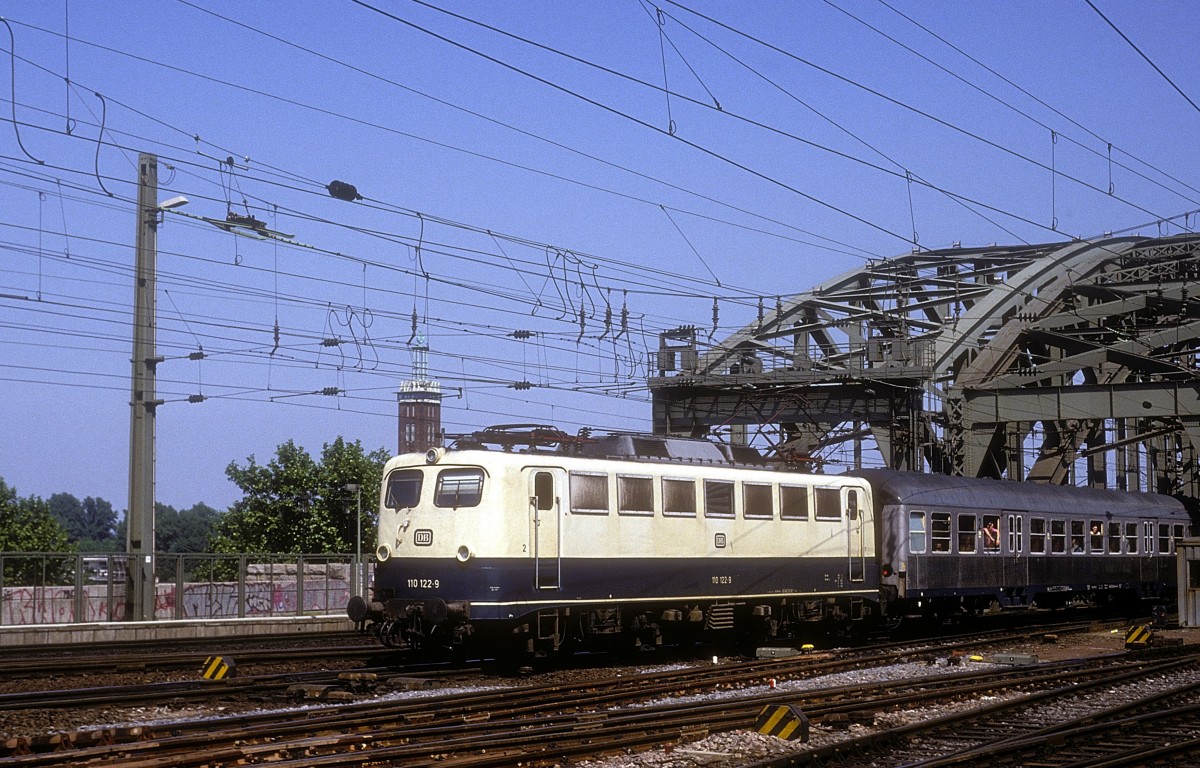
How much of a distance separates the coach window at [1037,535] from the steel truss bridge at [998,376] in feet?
25.6

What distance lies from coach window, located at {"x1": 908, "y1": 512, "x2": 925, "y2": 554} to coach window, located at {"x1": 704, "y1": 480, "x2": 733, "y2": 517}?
6.23 m

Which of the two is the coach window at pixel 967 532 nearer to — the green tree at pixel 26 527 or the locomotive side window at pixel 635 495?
the locomotive side window at pixel 635 495

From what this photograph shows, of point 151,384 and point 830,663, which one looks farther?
point 151,384

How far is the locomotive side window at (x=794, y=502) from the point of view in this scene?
27.3 m

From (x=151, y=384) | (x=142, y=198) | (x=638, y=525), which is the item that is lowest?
(x=638, y=525)

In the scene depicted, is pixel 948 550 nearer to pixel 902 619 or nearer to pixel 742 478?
pixel 902 619

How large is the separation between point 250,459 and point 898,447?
51.1 meters

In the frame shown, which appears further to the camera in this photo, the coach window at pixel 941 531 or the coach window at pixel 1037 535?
the coach window at pixel 1037 535

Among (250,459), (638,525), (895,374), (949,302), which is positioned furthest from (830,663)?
(250,459)

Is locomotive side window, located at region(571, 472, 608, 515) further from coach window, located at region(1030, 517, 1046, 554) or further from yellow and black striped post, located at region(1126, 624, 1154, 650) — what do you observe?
coach window, located at region(1030, 517, 1046, 554)

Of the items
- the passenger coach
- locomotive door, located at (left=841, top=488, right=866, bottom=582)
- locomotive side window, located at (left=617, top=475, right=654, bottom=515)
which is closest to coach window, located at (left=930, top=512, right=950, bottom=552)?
the passenger coach

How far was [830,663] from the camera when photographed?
23688 millimetres

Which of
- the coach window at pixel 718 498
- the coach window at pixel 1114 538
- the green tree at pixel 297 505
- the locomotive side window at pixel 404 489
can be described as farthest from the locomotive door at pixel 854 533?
the green tree at pixel 297 505

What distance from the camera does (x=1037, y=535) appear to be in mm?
35750
